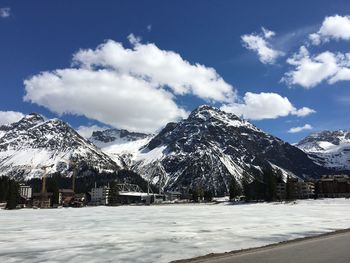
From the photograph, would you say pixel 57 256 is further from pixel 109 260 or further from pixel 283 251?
pixel 283 251

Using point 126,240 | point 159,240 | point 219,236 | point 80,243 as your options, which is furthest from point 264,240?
point 80,243

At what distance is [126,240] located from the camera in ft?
103

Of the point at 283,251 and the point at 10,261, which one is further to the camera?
the point at 283,251

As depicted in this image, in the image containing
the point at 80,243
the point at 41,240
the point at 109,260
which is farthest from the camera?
the point at 41,240

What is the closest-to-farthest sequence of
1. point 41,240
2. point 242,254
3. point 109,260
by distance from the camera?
point 109,260
point 242,254
point 41,240

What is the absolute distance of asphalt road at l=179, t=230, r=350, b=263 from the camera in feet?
68.2

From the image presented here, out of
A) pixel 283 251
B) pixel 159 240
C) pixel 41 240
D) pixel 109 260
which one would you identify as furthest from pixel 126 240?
pixel 283 251

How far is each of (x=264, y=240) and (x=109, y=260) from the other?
13012 mm

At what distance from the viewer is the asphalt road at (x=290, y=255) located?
2080 centimetres

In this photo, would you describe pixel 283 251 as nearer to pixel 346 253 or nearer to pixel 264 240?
pixel 346 253

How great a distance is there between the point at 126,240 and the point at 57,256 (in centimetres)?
808

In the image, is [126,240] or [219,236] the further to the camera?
[219,236]

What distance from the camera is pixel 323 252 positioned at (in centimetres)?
2333

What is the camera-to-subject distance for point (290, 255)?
73.3 ft
